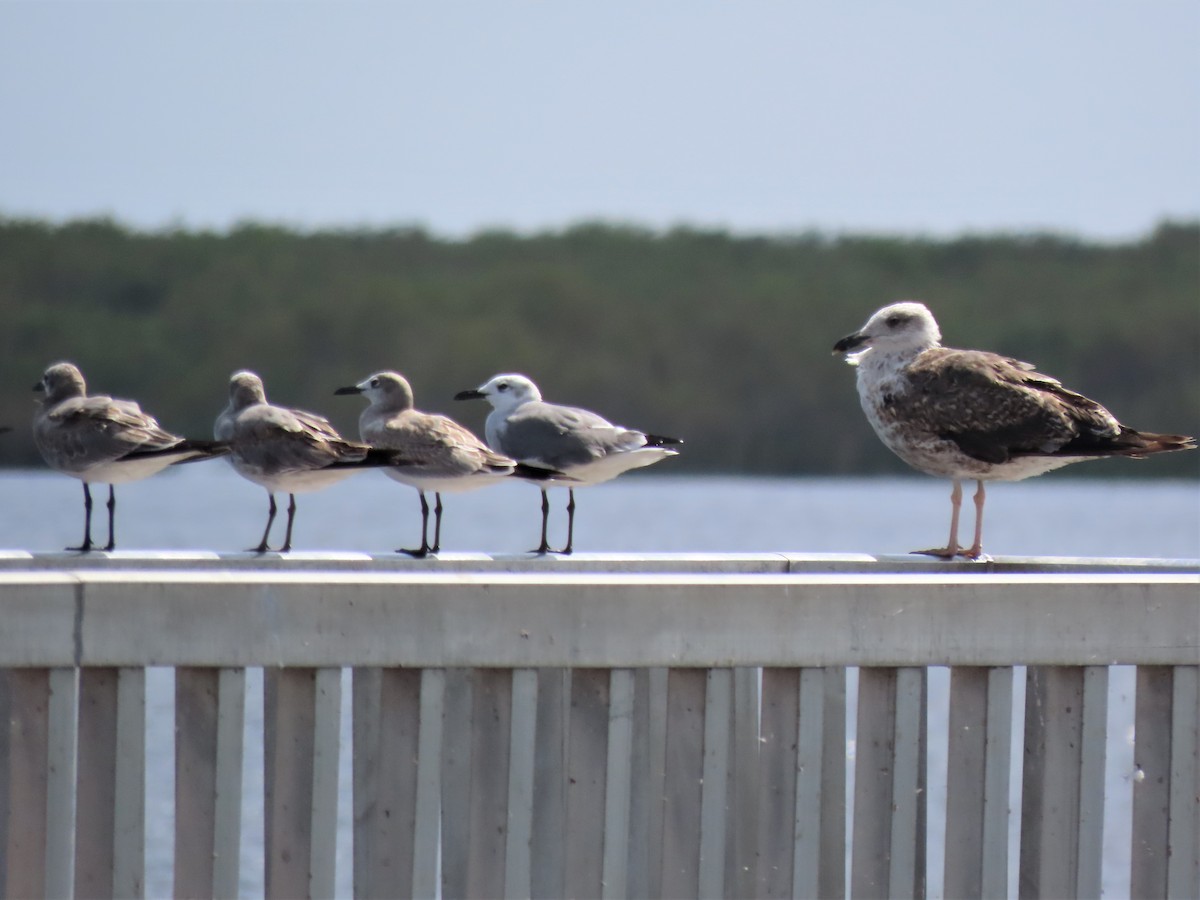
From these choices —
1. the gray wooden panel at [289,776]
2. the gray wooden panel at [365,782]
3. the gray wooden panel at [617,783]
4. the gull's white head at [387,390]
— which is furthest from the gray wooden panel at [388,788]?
the gull's white head at [387,390]

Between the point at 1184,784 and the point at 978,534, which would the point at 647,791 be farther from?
the point at 978,534

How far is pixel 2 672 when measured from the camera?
10.5 ft

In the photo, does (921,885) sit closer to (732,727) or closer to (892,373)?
(732,727)

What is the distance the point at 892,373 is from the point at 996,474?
1.82 ft

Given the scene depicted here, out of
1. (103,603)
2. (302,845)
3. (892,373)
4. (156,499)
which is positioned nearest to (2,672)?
(103,603)

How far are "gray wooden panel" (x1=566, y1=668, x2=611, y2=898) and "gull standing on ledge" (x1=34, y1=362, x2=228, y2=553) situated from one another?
2.51m

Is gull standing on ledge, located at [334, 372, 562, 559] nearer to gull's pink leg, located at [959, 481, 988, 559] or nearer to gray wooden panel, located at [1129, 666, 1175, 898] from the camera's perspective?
gull's pink leg, located at [959, 481, 988, 559]

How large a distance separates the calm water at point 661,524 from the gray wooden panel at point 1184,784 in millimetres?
9891

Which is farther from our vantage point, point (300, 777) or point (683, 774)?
point (683, 774)

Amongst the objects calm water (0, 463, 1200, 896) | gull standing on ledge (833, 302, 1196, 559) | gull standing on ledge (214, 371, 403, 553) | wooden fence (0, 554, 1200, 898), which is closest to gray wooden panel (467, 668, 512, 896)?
wooden fence (0, 554, 1200, 898)

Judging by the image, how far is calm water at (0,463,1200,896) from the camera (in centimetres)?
1608

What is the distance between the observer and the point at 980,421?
19.4ft

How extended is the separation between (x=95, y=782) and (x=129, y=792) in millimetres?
75

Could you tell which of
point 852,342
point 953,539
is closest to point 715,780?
point 953,539
